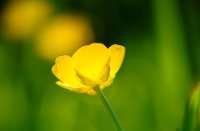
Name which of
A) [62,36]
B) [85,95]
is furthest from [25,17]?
[85,95]

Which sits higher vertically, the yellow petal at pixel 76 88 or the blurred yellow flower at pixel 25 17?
the blurred yellow flower at pixel 25 17

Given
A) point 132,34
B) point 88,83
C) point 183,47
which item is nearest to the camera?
point 88,83

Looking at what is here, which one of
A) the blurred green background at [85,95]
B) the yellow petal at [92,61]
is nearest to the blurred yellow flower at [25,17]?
the blurred green background at [85,95]

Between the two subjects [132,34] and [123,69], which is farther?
[132,34]

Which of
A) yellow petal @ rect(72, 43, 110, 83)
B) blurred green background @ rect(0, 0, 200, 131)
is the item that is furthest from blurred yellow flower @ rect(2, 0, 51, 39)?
yellow petal @ rect(72, 43, 110, 83)

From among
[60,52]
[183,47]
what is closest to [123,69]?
[60,52]

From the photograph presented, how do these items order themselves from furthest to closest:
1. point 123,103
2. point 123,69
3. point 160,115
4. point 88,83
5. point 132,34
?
point 132,34 < point 123,69 < point 123,103 < point 160,115 < point 88,83

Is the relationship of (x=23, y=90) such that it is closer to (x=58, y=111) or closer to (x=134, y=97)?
(x=58, y=111)

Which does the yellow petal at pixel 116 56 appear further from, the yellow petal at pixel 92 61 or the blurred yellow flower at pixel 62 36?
the blurred yellow flower at pixel 62 36
